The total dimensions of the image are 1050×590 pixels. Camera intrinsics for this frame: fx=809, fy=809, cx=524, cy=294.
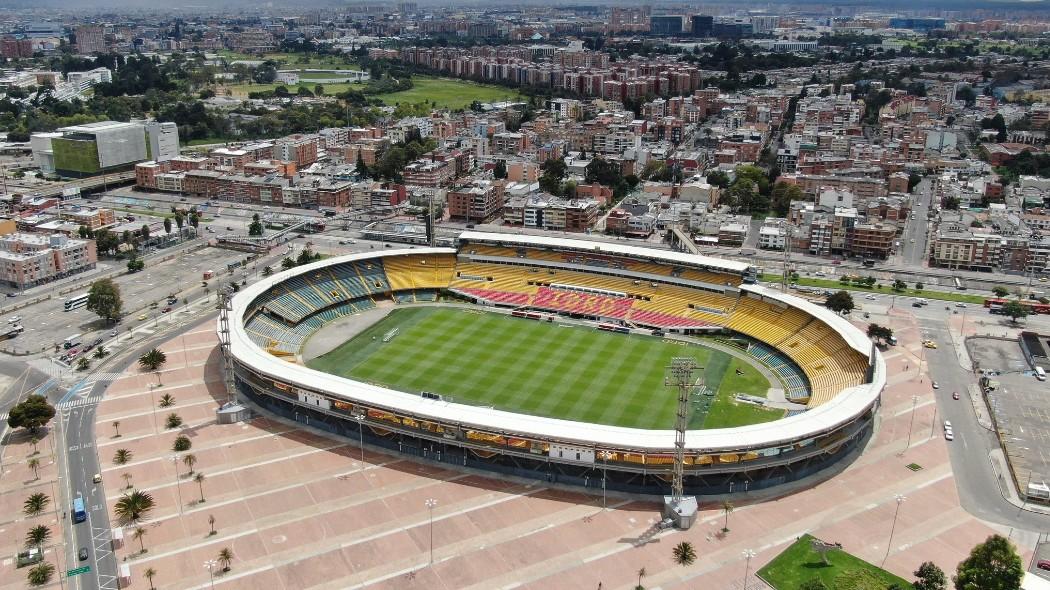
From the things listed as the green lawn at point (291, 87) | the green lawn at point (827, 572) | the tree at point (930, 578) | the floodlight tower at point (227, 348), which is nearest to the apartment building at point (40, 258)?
the floodlight tower at point (227, 348)

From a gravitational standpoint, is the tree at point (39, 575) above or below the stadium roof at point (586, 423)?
below

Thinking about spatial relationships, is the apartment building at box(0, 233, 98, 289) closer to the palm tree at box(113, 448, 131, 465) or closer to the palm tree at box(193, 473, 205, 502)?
the palm tree at box(113, 448, 131, 465)

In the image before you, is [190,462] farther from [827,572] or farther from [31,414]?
[827,572]

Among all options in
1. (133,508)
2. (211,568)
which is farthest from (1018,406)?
(133,508)

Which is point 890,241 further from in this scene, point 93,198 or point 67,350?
point 93,198

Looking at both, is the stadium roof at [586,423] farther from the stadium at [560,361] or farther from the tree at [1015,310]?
the tree at [1015,310]

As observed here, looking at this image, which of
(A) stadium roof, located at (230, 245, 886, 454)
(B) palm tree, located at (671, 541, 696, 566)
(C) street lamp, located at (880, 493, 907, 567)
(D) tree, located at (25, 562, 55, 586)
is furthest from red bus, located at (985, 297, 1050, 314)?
(D) tree, located at (25, 562, 55, 586)
